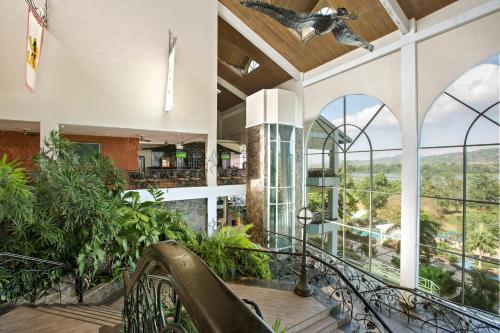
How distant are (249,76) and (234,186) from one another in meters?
7.23

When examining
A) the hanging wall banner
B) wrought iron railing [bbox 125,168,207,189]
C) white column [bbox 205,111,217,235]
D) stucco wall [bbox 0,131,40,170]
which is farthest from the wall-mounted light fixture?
stucco wall [bbox 0,131,40,170]

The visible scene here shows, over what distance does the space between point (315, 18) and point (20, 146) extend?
43.8 ft

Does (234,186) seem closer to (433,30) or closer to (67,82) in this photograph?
(67,82)

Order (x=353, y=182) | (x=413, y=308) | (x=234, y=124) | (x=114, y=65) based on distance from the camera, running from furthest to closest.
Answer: (x=234, y=124) < (x=353, y=182) < (x=114, y=65) < (x=413, y=308)

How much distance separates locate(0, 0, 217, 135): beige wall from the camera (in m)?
7.38

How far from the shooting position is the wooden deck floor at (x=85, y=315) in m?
3.28

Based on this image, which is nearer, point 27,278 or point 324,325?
point 27,278

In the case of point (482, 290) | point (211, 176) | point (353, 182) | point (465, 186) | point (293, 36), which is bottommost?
point (482, 290)

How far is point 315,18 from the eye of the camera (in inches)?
219

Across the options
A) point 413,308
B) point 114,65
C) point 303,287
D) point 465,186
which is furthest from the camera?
point 114,65

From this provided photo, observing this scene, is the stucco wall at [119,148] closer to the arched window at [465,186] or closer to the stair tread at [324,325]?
the stair tread at [324,325]

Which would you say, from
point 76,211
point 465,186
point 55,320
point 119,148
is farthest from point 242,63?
point 55,320

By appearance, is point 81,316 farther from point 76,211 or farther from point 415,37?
point 415,37

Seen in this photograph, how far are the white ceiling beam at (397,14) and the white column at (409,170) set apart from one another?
239mm
